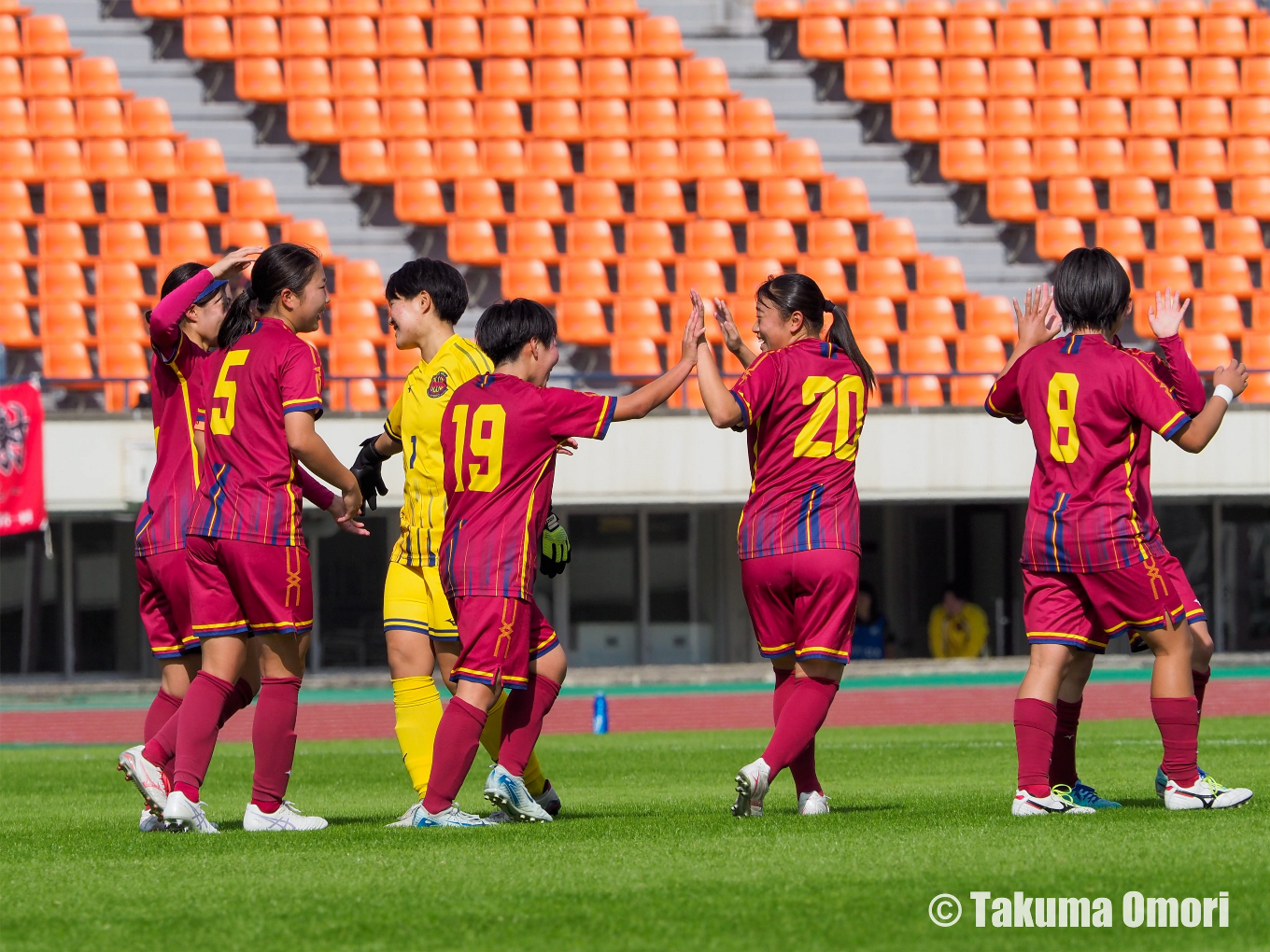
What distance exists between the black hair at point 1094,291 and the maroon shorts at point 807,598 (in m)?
1.14

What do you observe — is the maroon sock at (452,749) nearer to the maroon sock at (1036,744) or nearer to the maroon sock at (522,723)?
the maroon sock at (522,723)

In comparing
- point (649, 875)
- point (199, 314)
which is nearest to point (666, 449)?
point (199, 314)

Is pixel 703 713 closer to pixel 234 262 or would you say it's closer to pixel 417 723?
pixel 417 723

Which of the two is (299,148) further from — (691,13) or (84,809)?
(84,809)

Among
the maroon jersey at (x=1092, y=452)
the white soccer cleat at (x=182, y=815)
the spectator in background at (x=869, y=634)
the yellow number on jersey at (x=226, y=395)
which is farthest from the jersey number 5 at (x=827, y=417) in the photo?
the spectator in background at (x=869, y=634)

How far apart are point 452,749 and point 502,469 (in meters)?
0.94

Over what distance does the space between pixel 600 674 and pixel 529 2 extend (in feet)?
31.6

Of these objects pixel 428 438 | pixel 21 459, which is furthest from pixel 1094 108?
pixel 428 438

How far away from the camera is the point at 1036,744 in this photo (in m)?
5.93

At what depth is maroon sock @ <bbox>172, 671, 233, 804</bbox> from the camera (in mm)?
5871

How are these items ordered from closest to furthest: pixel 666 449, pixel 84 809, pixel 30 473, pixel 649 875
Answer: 1. pixel 649 875
2. pixel 84 809
3. pixel 30 473
4. pixel 666 449

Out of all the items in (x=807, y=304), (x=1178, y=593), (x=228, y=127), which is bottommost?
(x=1178, y=593)

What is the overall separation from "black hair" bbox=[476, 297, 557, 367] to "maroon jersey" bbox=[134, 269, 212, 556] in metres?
1.07

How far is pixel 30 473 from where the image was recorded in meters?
19.6
